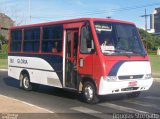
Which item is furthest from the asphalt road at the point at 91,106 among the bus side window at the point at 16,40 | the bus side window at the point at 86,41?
the bus side window at the point at 16,40

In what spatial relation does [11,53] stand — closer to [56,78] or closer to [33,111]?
[56,78]

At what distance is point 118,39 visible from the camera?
1280 cm

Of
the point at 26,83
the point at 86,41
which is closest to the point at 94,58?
the point at 86,41

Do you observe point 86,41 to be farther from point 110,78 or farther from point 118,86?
point 118,86

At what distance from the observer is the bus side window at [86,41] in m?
12.5

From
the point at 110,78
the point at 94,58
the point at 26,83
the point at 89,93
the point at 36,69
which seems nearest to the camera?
the point at 110,78

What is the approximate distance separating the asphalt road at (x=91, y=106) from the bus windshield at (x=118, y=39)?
65.8 inches

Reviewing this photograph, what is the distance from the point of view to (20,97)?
47.9 feet

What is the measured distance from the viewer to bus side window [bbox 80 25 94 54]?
41.1 ft

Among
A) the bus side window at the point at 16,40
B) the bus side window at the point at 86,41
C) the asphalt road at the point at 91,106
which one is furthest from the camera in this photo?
the bus side window at the point at 16,40

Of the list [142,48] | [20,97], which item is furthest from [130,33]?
[20,97]

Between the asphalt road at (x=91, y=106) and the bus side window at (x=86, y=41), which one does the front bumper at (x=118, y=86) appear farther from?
the bus side window at (x=86, y=41)

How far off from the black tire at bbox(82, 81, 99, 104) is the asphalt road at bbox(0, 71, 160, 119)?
0.19 metres

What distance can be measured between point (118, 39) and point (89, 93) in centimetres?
203
